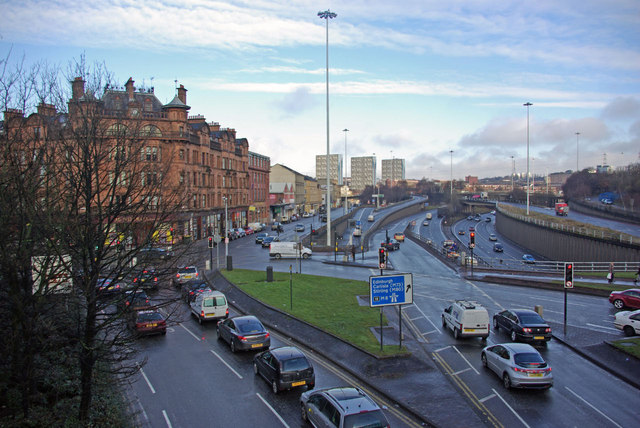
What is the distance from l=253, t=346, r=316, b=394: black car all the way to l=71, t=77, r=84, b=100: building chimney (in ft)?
32.0

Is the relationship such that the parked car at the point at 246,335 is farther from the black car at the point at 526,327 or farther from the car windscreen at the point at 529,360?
the black car at the point at 526,327

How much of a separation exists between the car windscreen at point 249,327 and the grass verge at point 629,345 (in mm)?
14303

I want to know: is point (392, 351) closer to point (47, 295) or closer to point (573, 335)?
point (573, 335)

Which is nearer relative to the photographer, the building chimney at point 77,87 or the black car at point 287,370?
the building chimney at point 77,87

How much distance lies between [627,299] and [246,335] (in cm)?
2030

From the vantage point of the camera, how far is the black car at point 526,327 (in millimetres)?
18953

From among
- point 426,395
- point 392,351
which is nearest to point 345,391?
point 426,395

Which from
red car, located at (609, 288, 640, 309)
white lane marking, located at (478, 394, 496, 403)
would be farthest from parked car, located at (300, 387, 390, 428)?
red car, located at (609, 288, 640, 309)

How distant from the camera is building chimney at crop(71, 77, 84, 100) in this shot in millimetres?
11792

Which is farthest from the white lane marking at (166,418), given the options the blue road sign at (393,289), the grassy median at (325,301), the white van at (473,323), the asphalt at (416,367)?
the white van at (473,323)

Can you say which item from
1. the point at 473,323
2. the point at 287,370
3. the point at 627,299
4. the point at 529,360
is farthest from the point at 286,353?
the point at 627,299

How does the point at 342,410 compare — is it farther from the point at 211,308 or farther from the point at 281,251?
the point at 281,251

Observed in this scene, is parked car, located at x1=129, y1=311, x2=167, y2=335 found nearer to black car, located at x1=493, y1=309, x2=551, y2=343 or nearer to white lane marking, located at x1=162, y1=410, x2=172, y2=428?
white lane marking, located at x1=162, y1=410, x2=172, y2=428

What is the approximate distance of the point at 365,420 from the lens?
10398mm
